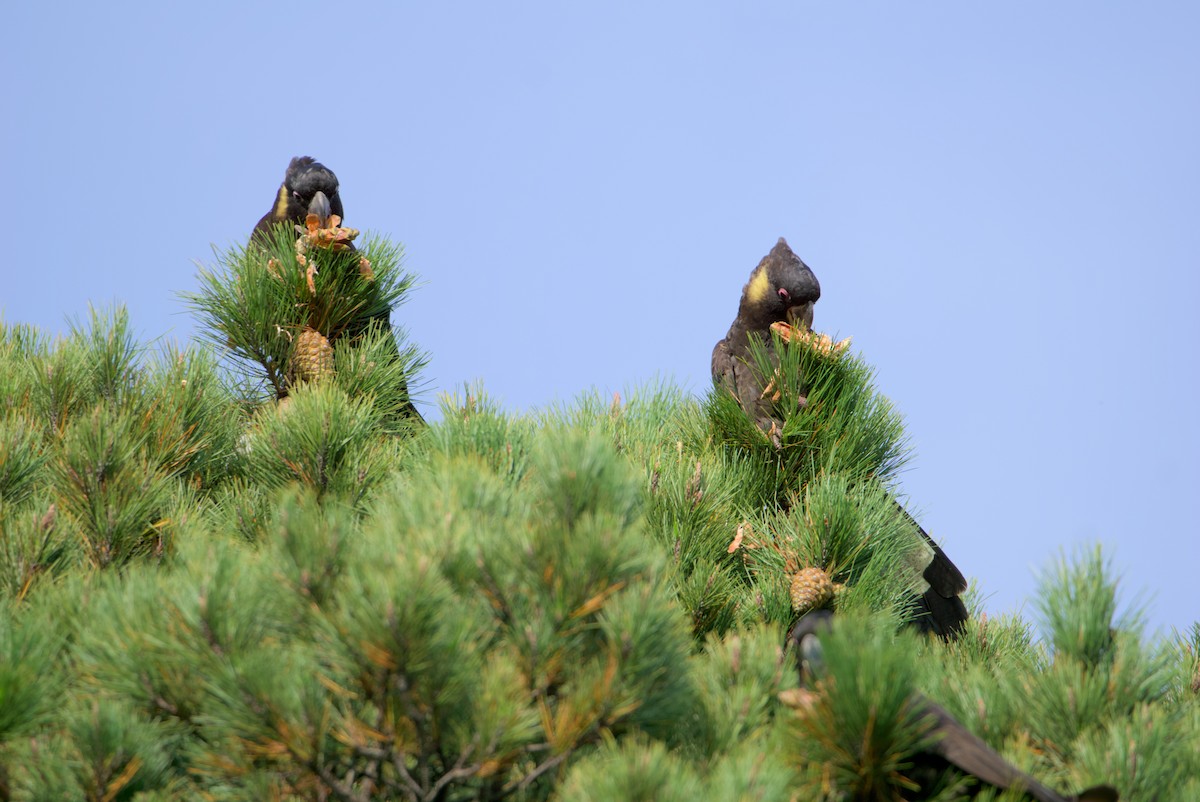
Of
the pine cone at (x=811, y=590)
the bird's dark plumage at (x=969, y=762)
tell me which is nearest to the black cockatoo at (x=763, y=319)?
the pine cone at (x=811, y=590)

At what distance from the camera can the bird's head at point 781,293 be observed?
197 inches

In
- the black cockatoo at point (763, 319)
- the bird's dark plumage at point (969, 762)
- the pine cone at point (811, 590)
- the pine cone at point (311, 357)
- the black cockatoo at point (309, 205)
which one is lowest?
the bird's dark plumage at point (969, 762)

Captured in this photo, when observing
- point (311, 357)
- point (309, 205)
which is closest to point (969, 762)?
point (311, 357)

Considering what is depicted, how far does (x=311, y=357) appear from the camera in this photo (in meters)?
4.88

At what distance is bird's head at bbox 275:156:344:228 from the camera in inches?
204

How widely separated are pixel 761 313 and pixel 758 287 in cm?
10

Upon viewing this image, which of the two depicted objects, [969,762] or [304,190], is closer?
[969,762]

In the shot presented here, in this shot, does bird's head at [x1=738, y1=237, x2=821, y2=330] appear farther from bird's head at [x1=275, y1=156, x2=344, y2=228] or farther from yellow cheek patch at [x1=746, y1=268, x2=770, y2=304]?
bird's head at [x1=275, y1=156, x2=344, y2=228]

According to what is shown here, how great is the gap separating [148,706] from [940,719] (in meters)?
1.63

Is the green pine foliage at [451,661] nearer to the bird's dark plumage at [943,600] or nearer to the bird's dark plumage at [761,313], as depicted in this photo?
the bird's dark plumage at [761,313]

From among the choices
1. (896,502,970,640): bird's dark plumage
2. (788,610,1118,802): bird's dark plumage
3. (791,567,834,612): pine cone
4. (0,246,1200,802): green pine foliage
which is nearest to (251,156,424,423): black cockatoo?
(0,246,1200,802): green pine foliage

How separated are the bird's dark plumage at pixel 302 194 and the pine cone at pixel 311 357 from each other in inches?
20.0

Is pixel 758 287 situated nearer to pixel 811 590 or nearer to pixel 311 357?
pixel 811 590

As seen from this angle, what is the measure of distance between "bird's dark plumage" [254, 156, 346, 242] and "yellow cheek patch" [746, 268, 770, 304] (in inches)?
64.3
